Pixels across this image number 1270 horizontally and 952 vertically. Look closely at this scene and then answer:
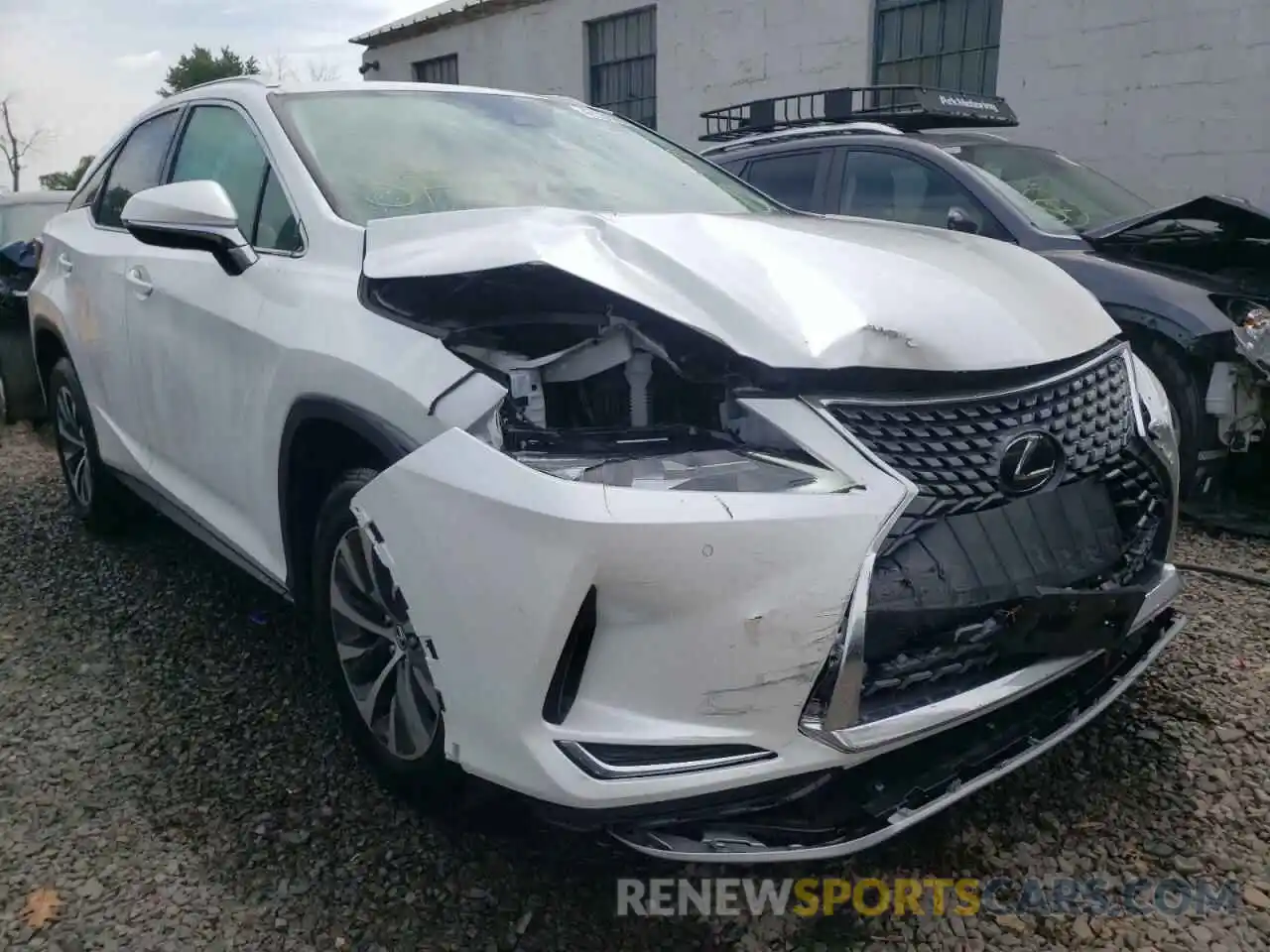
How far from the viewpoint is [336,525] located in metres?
2.28

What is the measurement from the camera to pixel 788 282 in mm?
2021

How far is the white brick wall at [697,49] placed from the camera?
11.1 meters

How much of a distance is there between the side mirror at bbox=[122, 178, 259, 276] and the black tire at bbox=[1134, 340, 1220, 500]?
11.4 ft

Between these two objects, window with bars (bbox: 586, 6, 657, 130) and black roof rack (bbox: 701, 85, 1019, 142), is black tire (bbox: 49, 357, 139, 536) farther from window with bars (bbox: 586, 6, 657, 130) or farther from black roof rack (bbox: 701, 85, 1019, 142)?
window with bars (bbox: 586, 6, 657, 130)

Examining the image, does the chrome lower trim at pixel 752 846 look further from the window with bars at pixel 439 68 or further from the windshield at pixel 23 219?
the window with bars at pixel 439 68

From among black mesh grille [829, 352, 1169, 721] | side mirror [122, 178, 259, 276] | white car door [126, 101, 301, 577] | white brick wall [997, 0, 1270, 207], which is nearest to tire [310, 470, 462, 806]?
white car door [126, 101, 301, 577]

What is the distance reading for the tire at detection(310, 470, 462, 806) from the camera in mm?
2127

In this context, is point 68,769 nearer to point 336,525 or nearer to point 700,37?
A: point 336,525

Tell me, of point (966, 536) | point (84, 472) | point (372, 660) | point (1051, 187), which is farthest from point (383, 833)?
point (1051, 187)

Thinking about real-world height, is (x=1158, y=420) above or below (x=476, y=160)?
below

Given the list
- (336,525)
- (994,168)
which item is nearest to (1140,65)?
(994,168)

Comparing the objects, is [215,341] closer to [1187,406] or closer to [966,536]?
[966,536]

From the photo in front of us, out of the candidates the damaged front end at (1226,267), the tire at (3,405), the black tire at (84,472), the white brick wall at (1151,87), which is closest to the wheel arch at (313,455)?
the black tire at (84,472)

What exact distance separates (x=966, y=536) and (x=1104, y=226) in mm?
3686
